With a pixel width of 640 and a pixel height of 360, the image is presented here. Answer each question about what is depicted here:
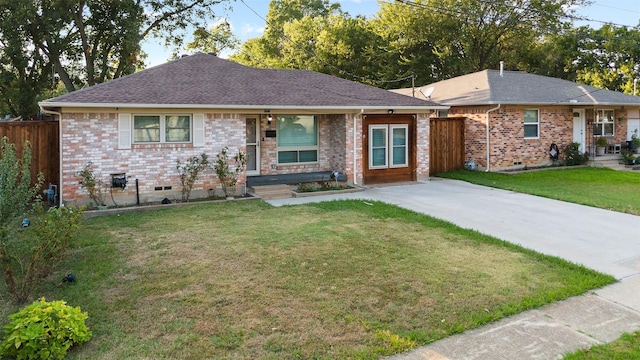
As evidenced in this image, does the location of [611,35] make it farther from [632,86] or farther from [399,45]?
[399,45]

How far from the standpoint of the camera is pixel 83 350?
153 inches

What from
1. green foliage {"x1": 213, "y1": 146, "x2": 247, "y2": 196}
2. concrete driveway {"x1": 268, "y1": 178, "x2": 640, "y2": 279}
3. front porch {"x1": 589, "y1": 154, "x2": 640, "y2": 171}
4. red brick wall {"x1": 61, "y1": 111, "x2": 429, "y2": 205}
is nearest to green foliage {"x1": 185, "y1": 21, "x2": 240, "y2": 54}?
red brick wall {"x1": 61, "y1": 111, "x2": 429, "y2": 205}

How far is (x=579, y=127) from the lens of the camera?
19375 mm

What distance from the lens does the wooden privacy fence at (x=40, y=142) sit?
10.6 m

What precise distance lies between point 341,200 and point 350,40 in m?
27.0

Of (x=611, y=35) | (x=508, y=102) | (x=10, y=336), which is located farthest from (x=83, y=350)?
(x=611, y=35)

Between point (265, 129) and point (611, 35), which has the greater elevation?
point (611, 35)

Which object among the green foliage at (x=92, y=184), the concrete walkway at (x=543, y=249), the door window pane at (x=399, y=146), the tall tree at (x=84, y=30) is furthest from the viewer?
the tall tree at (x=84, y=30)

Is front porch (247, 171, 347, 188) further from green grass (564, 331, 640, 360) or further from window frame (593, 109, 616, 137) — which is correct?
window frame (593, 109, 616, 137)

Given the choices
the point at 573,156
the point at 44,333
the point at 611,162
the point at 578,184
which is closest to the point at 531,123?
the point at 573,156

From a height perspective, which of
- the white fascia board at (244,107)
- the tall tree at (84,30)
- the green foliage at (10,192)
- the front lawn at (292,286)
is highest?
the tall tree at (84,30)

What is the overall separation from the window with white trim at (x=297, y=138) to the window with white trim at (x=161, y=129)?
3370 millimetres

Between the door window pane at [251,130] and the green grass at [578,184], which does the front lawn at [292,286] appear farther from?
the door window pane at [251,130]

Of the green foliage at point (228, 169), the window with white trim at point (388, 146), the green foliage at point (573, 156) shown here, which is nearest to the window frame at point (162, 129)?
the green foliage at point (228, 169)
